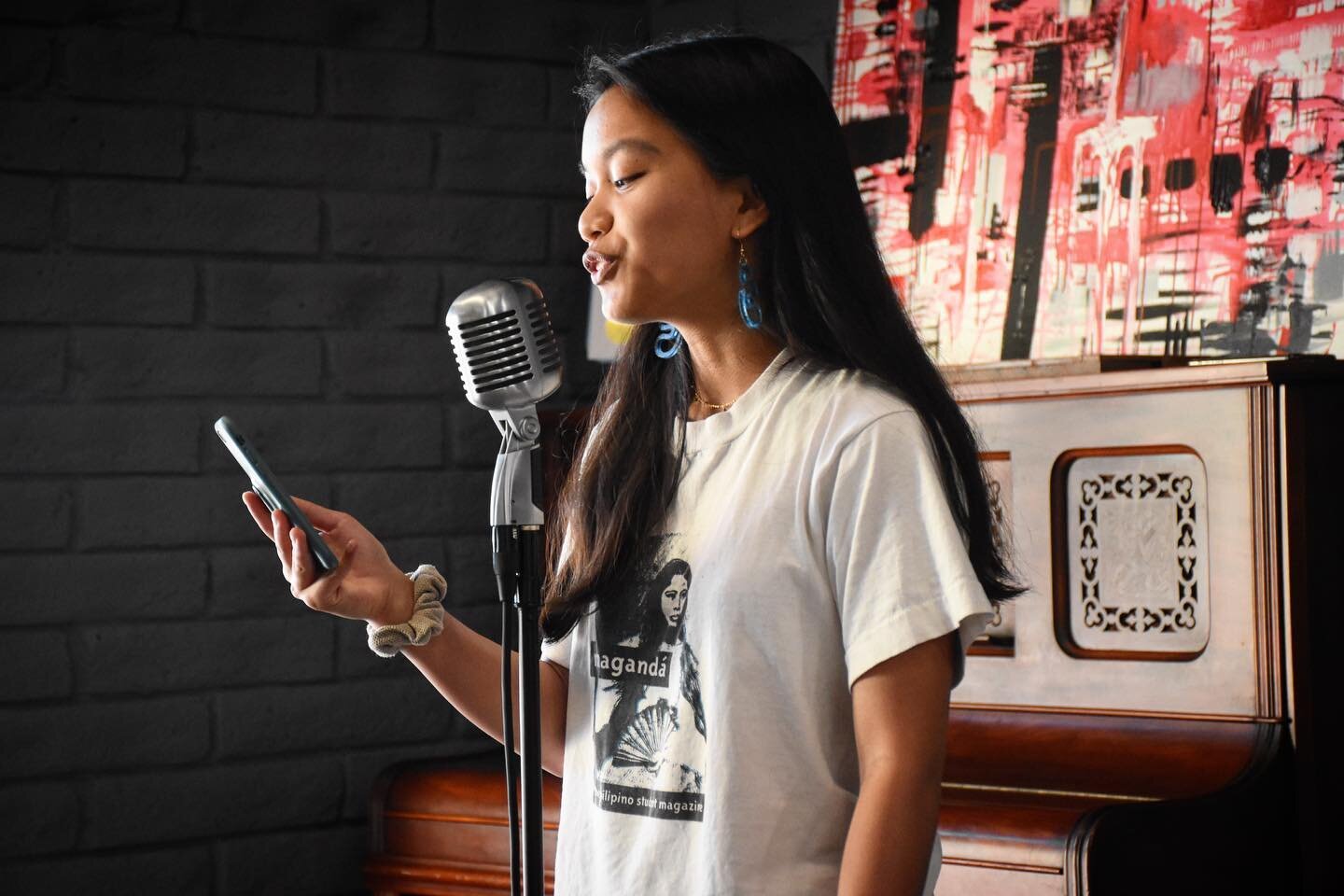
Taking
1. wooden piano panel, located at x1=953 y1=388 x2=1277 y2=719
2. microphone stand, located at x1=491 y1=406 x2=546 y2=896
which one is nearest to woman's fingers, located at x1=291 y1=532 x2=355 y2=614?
microphone stand, located at x1=491 y1=406 x2=546 y2=896

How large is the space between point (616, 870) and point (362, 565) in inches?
11.7

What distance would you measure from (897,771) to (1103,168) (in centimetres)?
145

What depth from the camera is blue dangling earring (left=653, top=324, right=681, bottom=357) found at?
125 centimetres

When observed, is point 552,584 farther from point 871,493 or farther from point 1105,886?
point 1105,886

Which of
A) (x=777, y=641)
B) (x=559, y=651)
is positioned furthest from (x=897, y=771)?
(x=559, y=651)

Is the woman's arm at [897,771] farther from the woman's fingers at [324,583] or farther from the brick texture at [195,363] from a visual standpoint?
the brick texture at [195,363]

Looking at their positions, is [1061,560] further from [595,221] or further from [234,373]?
[234,373]

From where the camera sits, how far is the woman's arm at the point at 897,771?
0.94 metres

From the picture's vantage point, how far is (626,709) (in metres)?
1.09

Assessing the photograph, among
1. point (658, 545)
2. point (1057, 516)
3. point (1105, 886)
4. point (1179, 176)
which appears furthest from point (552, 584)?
point (1179, 176)

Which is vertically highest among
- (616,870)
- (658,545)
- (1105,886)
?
(658,545)

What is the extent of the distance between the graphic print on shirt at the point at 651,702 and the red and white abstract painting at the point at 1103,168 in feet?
3.98

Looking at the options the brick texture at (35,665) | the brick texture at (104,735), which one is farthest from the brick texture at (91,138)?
the brick texture at (104,735)

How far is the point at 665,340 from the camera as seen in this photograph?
1269 millimetres
